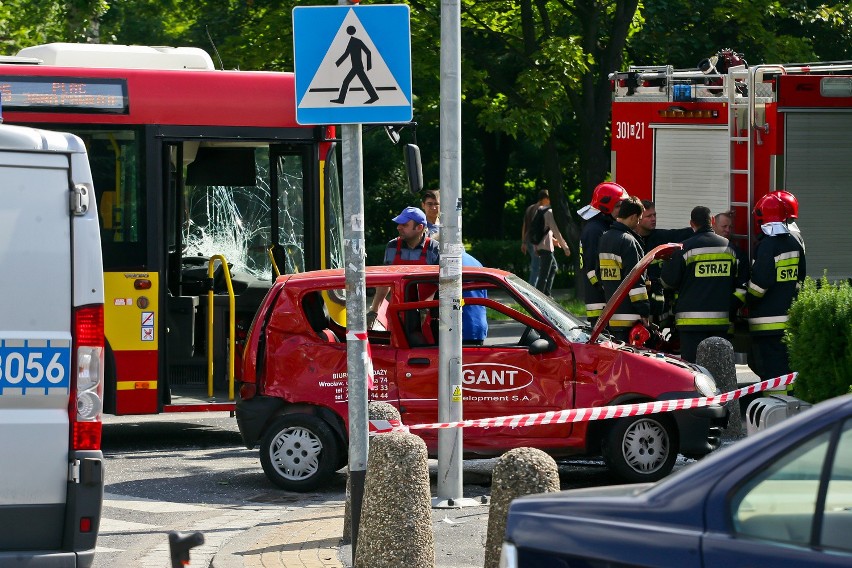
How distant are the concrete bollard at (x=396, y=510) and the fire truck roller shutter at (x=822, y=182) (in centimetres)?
770

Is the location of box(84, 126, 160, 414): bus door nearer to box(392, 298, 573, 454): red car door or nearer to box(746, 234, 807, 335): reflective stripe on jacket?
box(392, 298, 573, 454): red car door

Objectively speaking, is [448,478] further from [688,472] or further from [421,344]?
[688,472]

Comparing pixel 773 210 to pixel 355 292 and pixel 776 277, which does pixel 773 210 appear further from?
pixel 355 292

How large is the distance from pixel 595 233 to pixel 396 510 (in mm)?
6317

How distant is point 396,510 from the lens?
6.94 m

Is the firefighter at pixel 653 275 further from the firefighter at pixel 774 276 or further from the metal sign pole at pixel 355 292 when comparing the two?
the metal sign pole at pixel 355 292

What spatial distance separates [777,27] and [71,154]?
22962 millimetres

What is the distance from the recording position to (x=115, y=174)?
1191cm

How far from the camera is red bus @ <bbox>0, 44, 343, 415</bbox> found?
11766 millimetres

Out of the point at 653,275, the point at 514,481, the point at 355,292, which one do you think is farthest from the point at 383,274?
the point at 653,275

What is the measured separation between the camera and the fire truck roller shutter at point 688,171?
14359 millimetres

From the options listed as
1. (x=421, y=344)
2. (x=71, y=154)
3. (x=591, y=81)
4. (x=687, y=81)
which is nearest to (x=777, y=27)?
(x=591, y=81)

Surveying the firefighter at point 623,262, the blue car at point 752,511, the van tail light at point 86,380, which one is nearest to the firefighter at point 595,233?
the firefighter at point 623,262

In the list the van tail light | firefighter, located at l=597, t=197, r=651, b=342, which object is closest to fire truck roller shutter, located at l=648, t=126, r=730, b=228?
firefighter, located at l=597, t=197, r=651, b=342
